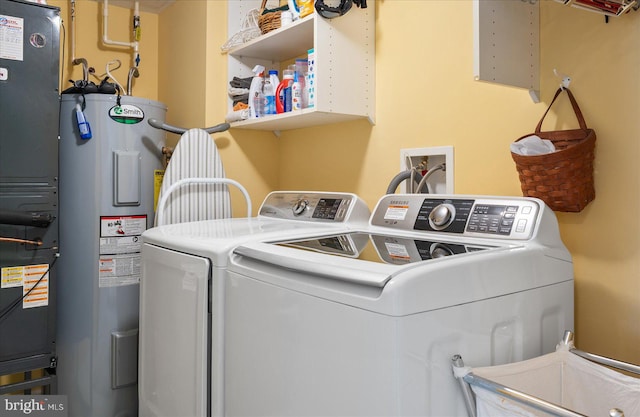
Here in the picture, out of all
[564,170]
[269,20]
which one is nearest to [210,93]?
[269,20]

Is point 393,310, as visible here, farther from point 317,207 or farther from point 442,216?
point 317,207

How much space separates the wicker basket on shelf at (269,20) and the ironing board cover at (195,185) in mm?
617

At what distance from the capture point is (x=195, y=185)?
7.83ft

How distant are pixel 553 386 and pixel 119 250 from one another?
2.05 m

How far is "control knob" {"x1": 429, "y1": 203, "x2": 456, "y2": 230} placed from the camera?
5.07 feet

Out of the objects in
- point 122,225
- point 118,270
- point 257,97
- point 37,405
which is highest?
point 257,97

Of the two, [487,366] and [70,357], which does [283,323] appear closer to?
[487,366]

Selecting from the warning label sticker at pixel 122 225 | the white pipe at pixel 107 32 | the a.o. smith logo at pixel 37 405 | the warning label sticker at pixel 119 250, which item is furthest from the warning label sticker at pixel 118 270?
the white pipe at pixel 107 32

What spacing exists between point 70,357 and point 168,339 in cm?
111

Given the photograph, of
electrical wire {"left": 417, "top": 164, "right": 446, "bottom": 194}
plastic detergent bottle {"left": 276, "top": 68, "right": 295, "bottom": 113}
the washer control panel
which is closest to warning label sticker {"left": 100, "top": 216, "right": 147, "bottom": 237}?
the washer control panel

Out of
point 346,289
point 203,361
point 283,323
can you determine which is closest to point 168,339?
point 203,361

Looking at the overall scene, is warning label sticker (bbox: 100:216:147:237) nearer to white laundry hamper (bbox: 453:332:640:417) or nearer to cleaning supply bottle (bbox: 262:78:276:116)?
cleaning supply bottle (bbox: 262:78:276:116)

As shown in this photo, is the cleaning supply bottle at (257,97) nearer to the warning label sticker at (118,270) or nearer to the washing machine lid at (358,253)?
the warning label sticker at (118,270)

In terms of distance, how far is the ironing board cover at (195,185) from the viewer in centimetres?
231
